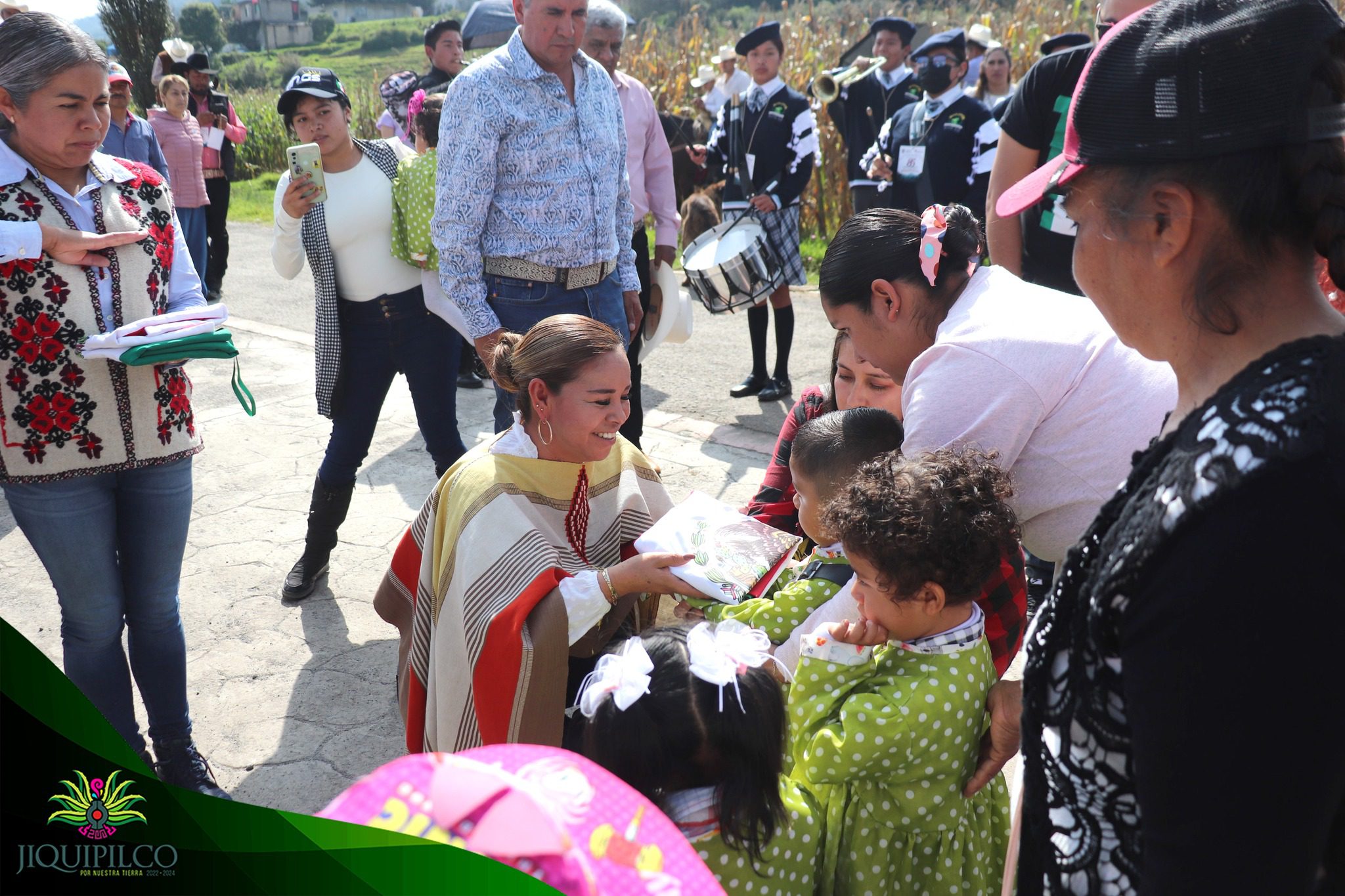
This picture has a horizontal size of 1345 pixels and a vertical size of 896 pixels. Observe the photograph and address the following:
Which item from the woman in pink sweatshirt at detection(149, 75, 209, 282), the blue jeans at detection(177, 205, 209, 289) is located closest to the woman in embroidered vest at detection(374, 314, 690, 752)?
the blue jeans at detection(177, 205, 209, 289)

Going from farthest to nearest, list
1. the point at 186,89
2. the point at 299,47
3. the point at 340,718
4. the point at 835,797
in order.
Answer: the point at 299,47
the point at 186,89
the point at 340,718
the point at 835,797

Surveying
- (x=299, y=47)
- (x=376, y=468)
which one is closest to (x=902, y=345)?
(x=376, y=468)

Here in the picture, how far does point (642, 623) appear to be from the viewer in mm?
2881

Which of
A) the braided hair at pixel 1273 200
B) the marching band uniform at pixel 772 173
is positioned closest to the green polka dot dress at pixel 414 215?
the marching band uniform at pixel 772 173

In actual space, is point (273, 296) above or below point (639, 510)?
below

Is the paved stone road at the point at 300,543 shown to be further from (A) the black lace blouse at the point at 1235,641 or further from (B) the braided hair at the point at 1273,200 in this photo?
(B) the braided hair at the point at 1273,200

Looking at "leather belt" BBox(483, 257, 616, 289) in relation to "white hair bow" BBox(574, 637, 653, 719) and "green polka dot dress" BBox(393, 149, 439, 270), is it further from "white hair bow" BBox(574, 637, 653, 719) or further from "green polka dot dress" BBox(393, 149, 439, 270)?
"white hair bow" BBox(574, 637, 653, 719)

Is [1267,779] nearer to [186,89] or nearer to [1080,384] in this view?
[1080,384]

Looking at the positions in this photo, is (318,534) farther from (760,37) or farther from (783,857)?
(760,37)

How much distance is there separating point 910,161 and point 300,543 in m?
4.42

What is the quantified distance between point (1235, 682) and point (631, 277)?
12.1 ft

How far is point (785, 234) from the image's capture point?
664 centimetres

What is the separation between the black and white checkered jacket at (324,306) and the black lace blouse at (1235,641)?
11.6 ft

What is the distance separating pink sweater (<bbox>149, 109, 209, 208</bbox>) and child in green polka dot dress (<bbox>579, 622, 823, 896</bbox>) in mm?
8849
